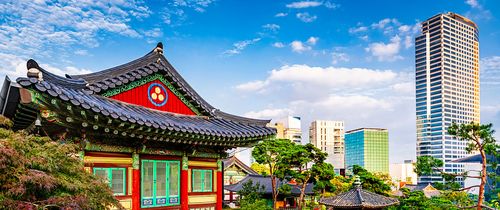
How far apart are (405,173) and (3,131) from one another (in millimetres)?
122281

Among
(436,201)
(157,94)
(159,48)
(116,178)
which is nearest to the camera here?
(116,178)

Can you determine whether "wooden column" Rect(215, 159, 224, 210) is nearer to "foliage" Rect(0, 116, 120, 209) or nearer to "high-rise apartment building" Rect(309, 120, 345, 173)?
"foliage" Rect(0, 116, 120, 209)

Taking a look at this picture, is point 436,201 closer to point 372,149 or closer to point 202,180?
point 202,180

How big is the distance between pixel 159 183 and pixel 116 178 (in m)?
1.49

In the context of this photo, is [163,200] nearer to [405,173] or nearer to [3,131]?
[3,131]

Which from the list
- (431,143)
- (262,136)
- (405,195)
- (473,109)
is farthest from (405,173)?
(262,136)

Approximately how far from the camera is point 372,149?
441 ft

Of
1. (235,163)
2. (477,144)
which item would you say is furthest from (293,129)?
(477,144)

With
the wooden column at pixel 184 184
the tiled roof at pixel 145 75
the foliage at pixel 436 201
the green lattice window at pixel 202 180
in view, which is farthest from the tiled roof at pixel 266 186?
the wooden column at pixel 184 184

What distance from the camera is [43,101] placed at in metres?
8.27

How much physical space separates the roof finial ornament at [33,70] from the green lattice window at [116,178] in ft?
11.7

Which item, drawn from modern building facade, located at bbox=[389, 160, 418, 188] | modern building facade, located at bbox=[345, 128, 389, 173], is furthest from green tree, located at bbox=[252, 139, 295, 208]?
modern building facade, located at bbox=[345, 128, 389, 173]

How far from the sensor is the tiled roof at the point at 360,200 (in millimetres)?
23547

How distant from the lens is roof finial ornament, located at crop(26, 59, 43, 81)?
791 centimetres
